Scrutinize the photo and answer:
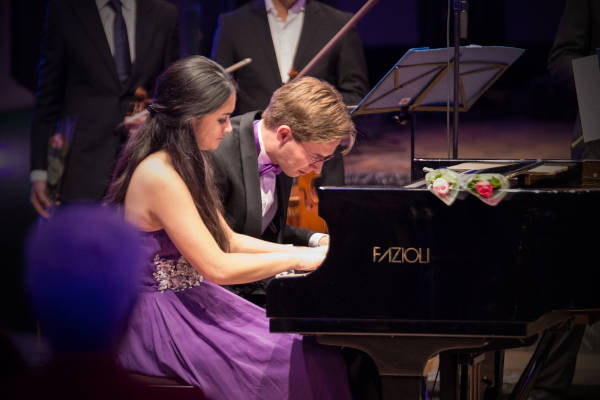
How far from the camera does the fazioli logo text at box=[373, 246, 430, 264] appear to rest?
168 centimetres

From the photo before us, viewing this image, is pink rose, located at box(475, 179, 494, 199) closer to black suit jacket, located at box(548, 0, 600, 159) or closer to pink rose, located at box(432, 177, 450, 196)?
pink rose, located at box(432, 177, 450, 196)

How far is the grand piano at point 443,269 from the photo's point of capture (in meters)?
1.68

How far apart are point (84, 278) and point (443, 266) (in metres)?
1.08

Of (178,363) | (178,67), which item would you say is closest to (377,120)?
(178,67)

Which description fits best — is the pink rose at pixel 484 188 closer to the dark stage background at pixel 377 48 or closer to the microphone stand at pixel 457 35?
the microphone stand at pixel 457 35

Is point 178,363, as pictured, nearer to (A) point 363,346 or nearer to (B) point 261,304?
(A) point 363,346

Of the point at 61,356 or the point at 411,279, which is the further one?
the point at 411,279

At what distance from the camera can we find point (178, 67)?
204cm

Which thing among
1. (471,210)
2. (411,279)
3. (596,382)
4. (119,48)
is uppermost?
(119,48)

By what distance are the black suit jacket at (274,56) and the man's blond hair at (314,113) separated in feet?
4.06

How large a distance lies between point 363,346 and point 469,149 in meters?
3.00

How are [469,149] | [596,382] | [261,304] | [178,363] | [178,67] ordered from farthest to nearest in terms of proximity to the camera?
[469,149], [596,382], [261,304], [178,67], [178,363]

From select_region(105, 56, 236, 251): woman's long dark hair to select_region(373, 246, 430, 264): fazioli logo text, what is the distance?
1.85ft

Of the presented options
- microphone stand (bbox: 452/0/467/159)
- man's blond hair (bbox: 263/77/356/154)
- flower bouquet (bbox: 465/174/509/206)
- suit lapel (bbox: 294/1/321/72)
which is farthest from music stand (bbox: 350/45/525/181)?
flower bouquet (bbox: 465/174/509/206)
